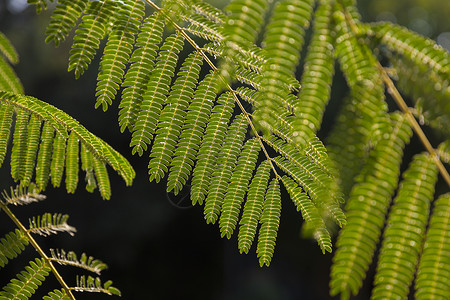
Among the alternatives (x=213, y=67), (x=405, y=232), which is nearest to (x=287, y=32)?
(x=405, y=232)

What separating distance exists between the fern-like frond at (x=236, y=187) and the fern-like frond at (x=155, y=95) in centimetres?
20

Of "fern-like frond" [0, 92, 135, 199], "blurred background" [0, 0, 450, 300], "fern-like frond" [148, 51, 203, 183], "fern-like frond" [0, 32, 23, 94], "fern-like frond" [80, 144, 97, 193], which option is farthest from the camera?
"blurred background" [0, 0, 450, 300]

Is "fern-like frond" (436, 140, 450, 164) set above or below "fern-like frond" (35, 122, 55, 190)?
above

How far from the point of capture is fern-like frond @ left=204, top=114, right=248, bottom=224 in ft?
2.90

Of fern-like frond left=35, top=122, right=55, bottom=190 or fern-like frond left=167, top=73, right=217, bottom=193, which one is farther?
fern-like frond left=35, top=122, right=55, bottom=190

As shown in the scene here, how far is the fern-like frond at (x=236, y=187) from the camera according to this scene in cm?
89

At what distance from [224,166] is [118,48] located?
32cm

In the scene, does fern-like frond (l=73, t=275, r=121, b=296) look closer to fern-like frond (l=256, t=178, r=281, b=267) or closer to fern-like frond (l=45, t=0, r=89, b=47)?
fern-like frond (l=256, t=178, r=281, b=267)

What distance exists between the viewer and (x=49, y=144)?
1.05m

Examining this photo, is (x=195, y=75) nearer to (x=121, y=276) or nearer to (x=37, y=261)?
(x=37, y=261)

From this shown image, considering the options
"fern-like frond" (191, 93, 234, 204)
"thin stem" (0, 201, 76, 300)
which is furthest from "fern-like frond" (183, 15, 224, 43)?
"thin stem" (0, 201, 76, 300)

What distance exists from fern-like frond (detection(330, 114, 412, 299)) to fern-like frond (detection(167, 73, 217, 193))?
46cm

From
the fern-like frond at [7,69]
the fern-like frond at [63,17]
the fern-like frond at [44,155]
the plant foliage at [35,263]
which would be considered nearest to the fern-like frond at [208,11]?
the fern-like frond at [63,17]

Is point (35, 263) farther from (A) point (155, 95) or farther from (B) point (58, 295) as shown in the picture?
(A) point (155, 95)
